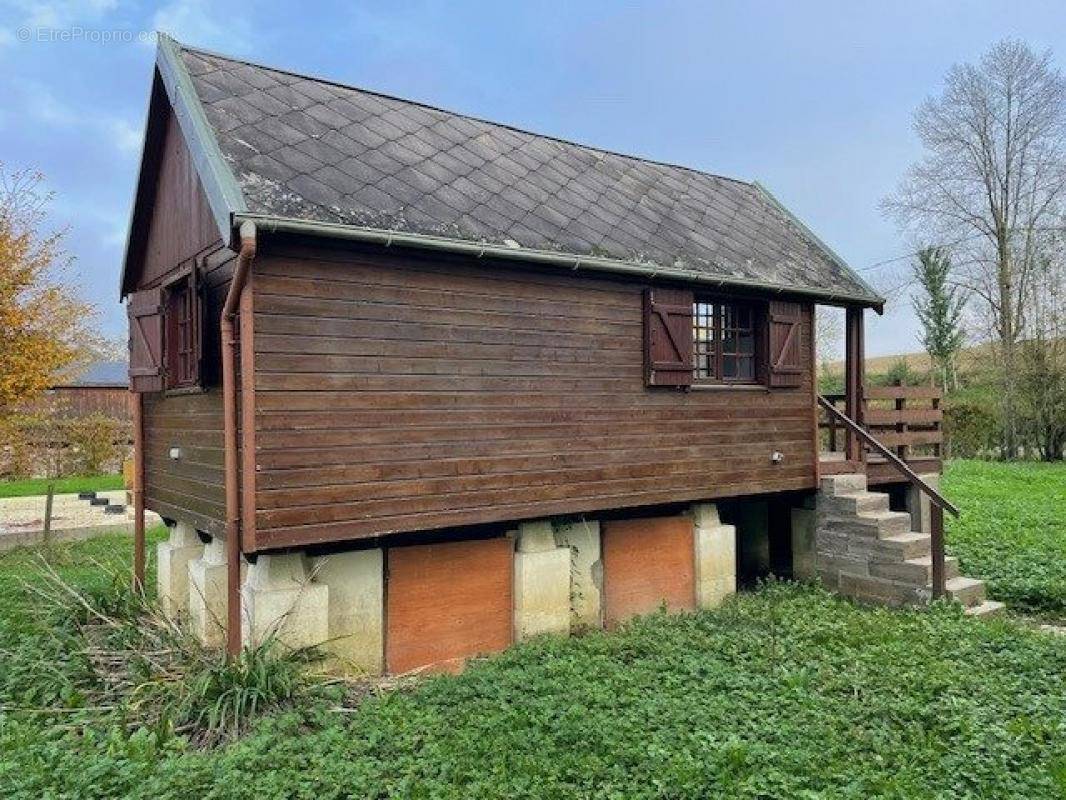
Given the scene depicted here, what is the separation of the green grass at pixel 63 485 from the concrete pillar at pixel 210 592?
556 inches

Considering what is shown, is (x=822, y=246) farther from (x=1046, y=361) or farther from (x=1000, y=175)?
(x=1000, y=175)

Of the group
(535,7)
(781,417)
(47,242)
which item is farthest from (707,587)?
(47,242)

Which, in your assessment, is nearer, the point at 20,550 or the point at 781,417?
the point at 781,417

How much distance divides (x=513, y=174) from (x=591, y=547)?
4.06 metres

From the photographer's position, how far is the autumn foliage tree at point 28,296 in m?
12.3

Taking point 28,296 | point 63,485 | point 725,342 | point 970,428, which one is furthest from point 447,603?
point 970,428

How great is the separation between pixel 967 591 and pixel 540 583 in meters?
4.66

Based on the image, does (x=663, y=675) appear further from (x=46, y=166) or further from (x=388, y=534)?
(x=46, y=166)

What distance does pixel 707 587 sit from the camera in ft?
27.6

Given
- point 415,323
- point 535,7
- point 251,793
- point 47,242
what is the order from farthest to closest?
point 47,242, point 535,7, point 415,323, point 251,793

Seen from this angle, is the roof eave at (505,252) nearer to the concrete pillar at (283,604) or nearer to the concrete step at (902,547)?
the concrete pillar at (283,604)

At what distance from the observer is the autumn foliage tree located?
12.3 m

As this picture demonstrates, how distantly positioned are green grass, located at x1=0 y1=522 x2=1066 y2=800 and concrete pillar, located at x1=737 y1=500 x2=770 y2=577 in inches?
126

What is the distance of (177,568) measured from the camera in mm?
7695
